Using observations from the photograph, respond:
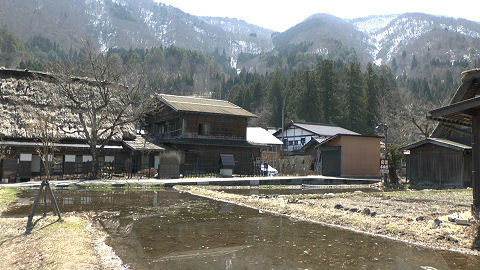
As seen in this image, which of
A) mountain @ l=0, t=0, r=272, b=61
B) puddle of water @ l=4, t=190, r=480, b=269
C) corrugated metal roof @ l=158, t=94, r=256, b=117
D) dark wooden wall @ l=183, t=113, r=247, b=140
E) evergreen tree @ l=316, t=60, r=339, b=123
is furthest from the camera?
mountain @ l=0, t=0, r=272, b=61

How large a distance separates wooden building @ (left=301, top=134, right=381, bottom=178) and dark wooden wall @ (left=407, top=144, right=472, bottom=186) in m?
8.85

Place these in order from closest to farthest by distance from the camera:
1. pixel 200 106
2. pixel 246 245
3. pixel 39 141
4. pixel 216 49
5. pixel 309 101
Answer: pixel 246 245 → pixel 39 141 → pixel 200 106 → pixel 309 101 → pixel 216 49

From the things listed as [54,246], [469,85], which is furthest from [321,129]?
[54,246]

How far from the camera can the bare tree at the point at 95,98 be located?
2536cm

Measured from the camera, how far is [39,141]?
24594 mm

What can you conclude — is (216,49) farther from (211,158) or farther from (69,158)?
(69,158)

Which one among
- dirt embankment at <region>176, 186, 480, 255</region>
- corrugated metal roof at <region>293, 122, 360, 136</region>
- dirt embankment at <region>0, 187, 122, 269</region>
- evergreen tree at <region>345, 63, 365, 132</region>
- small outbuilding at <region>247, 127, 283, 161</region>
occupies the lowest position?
dirt embankment at <region>0, 187, 122, 269</region>

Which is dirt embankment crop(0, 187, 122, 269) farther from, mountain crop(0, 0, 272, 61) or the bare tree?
mountain crop(0, 0, 272, 61)

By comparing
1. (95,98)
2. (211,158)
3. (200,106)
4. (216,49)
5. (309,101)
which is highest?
(216,49)

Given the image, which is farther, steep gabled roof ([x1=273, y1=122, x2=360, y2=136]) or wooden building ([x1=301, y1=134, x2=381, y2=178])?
steep gabled roof ([x1=273, y1=122, x2=360, y2=136])

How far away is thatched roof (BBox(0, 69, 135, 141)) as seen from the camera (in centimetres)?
2545

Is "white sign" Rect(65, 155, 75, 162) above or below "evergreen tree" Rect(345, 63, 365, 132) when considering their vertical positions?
below

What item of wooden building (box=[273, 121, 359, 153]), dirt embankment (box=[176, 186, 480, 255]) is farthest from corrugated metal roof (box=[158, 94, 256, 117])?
dirt embankment (box=[176, 186, 480, 255])

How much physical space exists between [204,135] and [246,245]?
2637cm
